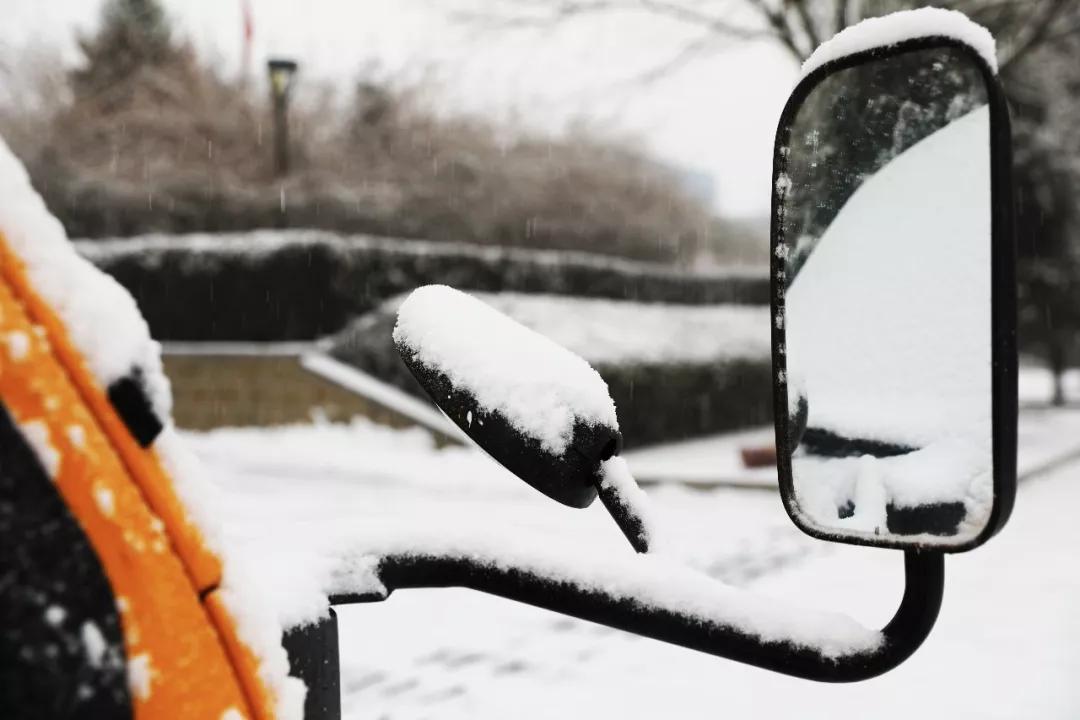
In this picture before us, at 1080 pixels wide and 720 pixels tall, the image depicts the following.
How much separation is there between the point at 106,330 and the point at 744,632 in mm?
774

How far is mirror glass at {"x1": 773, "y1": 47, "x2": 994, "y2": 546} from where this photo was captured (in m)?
1.03

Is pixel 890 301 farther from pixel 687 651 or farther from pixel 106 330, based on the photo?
pixel 687 651

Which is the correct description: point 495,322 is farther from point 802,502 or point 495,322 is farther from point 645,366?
point 645,366

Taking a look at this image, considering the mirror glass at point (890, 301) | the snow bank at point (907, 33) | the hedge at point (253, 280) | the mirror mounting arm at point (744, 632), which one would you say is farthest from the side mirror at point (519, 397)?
the hedge at point (253, 280)

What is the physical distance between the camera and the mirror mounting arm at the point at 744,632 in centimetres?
113

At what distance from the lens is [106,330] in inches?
30.4

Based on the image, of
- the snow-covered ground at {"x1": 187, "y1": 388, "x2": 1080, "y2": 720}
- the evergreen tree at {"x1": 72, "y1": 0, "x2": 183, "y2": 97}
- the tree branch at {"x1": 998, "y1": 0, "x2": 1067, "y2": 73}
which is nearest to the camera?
the snow-covered ground at {"x1": 187, "y1": 388, "x2": 1080, "y2": 720}

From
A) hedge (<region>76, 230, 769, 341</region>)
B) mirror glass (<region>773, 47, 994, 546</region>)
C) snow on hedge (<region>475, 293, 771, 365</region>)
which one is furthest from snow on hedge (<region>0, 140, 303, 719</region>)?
hedge (<region>76, 230, 769, 341</region>)

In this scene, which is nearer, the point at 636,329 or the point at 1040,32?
the point at 1040,32

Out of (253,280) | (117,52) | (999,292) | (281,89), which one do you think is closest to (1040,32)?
(281,89)

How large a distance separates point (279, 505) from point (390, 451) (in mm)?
3298

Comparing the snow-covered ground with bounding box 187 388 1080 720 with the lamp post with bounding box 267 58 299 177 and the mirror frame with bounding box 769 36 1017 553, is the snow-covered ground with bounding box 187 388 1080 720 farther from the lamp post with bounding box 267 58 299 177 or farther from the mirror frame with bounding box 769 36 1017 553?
the lamp post with bounding box 267 58 299 177

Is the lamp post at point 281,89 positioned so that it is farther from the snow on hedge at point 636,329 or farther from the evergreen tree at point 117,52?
the evergreen tree at point 117,52

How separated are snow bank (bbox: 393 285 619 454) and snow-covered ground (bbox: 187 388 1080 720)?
0.85 feet
